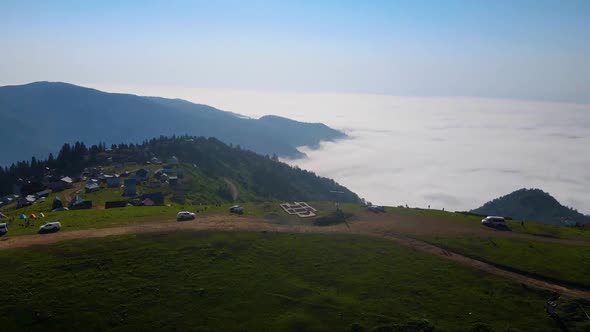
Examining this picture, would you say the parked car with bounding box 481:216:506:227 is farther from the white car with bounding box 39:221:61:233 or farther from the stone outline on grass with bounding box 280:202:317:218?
the white car with bounding box 39:221:61:233

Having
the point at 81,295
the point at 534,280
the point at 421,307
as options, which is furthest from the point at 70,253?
the point at 534,280

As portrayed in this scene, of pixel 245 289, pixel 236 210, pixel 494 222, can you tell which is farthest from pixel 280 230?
pixel 494 222

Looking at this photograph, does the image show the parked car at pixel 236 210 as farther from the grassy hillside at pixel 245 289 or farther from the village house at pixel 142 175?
the village house at pixel 142 175

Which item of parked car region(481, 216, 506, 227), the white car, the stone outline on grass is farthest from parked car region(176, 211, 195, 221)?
parked car region(481, 216, 506, 227)

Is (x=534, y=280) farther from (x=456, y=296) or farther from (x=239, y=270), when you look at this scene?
(x=239, y=270)

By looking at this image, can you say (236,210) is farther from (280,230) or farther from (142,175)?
(142,175)

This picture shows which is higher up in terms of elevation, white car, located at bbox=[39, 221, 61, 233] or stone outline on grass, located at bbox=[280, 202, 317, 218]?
stone outline on grass, located at bbox=[280, 202, 317, 218]
